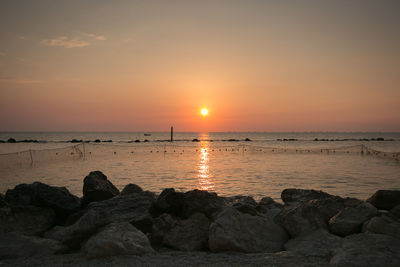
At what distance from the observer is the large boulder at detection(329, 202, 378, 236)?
598 centimetres

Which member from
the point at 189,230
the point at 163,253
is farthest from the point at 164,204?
the point at 163,253

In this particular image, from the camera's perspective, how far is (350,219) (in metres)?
6.11

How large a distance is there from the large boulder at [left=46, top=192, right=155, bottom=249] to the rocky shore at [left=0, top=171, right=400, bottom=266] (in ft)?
0.06

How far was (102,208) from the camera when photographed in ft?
24.0

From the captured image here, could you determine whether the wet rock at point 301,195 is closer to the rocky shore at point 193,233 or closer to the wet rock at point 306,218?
the rocky shore at point 193,233

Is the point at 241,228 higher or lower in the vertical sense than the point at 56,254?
higher

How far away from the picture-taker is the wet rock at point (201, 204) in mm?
6797

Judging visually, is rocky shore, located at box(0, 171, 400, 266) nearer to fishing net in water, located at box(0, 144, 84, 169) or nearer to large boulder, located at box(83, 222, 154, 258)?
large boulder, located at box(83, 222, 154, 258)

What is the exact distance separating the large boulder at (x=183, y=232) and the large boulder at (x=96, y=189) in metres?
2.86

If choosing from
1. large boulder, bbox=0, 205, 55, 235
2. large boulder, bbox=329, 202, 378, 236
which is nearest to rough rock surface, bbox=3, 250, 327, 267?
large boulder, bbox=329, 202, 378, 236

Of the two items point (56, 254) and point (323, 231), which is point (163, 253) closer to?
point (56, 254)

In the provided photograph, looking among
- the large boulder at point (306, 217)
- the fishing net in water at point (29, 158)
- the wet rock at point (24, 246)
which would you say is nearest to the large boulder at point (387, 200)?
the large boulder at point (306, 217)

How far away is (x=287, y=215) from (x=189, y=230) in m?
1.89

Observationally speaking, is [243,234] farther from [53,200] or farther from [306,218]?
[53,200]
